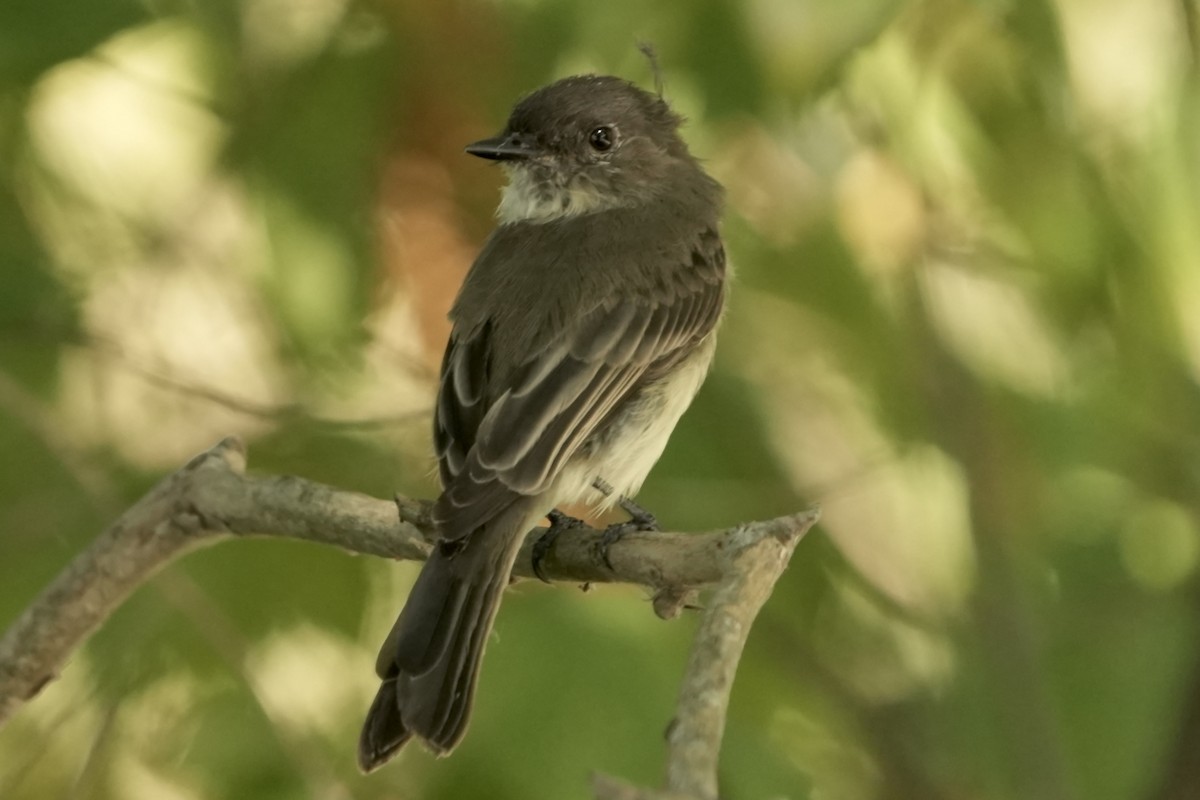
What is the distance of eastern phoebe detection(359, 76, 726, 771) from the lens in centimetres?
290

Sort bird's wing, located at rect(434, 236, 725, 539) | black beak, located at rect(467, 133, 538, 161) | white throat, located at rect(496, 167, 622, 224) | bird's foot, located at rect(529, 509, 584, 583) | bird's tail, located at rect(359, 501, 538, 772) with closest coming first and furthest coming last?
1. bird's tail, located at rect(359, 501, 538, 772)
2. bird's wing, located at rect(434, 236, 725, 539)
3. bird's foot, located at rect(529, 509, 584, 583)
4. black beak, located at rect(467, 133, 538, 161)
5. white throat, located at rect(496, 167, 622, 224)

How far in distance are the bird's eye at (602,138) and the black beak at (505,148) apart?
21 cm

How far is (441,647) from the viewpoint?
9.43 feet

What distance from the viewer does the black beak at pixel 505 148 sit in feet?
12.2

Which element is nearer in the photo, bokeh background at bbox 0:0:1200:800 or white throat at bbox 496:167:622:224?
bokeh background at bbox 0:0:1200:800

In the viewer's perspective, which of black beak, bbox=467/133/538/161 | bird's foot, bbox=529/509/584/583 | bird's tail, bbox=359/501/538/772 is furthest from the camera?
black beak, bbox=467/133/538/161

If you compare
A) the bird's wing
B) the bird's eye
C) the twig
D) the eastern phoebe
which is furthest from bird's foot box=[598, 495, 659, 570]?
the bird's eye

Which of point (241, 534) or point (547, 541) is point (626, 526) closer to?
point (547, 541)

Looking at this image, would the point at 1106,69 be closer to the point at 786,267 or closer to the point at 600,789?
the point at 786,267

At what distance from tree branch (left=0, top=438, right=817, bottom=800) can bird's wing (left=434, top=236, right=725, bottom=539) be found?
5.6 inches

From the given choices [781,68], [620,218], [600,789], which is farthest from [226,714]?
[600,789]

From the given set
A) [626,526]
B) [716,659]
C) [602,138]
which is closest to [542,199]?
[602,138]

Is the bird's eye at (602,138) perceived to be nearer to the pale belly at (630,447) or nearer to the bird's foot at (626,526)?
the pale belly at (630,447)

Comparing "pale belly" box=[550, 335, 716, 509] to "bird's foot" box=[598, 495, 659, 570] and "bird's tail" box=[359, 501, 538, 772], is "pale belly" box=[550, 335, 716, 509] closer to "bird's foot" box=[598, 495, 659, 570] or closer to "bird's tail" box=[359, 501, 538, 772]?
"bird's foot" box=[598, 495, 659, 570]
